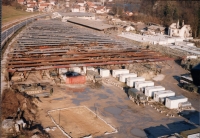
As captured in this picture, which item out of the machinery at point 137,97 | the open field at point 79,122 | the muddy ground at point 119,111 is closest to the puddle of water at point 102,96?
the muddy ground at point 119,111

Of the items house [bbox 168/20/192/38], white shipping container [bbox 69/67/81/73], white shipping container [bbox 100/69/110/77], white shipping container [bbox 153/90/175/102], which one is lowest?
white shipping container [bbox 153/90/175/102]

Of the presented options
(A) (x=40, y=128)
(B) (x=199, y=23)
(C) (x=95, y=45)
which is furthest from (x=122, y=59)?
(B) (x=199, y=23)

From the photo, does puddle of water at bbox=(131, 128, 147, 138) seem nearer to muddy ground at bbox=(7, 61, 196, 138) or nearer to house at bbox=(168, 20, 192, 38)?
muddy ground at bbox=(7, 61, 196, 138)

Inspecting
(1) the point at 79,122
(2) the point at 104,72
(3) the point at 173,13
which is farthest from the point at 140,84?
(3) the point at 173,13

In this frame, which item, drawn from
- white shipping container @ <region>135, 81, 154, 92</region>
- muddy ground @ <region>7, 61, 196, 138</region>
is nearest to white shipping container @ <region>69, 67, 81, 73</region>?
muddy ground @ <region>7, 61, 196, 138</region>

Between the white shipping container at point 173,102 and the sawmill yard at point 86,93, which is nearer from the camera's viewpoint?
the sawmill yard at point 86,93

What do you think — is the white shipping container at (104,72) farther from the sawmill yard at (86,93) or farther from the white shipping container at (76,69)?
the white shipping container at (76,69)

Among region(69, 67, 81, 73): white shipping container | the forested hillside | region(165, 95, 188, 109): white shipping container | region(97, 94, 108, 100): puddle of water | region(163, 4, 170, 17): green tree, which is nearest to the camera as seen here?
region(165, 95, 188, 109): white shipping container
